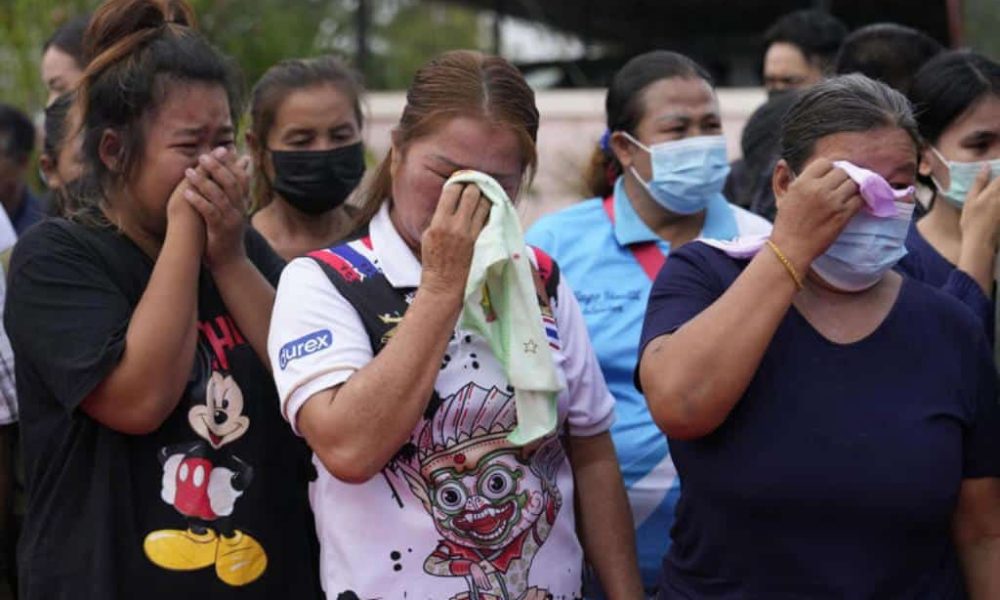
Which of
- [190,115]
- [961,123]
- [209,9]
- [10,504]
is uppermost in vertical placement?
[190,115]

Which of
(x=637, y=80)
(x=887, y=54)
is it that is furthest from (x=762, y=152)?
(x=637, y=80)

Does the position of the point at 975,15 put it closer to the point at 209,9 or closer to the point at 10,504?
the point at 10,504

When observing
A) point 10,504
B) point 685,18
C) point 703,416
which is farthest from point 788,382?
point 685,18

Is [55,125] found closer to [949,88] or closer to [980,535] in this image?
[949,88]

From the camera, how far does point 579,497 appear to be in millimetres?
3014

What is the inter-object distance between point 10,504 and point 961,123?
2476 mm

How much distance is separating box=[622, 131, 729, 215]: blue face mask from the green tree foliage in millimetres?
6668

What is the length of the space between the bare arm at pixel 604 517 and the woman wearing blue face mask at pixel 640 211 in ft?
2.62

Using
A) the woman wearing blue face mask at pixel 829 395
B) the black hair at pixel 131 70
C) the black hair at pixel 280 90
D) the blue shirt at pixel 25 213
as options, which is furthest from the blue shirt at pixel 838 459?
the blue shirt at pixel 25 213

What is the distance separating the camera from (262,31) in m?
11.6

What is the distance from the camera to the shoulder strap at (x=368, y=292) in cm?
275

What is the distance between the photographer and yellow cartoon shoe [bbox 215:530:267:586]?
9.53ft

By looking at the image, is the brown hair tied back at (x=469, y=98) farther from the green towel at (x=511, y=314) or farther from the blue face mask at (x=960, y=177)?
the blue face mask at (x=960, y=177)

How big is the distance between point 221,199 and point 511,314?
632 mm
